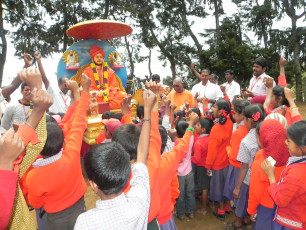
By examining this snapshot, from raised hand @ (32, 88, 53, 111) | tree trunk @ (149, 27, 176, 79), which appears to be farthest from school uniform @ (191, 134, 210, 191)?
tree trunk @ (149, 27, 176, 79)

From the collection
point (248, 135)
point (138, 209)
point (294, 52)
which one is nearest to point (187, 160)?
point (248, 135)

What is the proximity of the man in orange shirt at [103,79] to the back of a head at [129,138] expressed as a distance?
15.9 ft

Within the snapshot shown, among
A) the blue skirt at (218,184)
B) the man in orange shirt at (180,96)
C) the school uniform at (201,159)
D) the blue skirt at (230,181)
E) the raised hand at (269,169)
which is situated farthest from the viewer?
the man in orange shirt at (180,96)

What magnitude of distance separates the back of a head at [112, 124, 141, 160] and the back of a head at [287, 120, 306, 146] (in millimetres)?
1143

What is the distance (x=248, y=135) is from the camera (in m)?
2.73

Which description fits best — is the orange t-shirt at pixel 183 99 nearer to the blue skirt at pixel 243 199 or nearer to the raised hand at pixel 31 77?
the blue skirt at pixel 243 199

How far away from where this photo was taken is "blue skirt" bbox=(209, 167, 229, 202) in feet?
11.2

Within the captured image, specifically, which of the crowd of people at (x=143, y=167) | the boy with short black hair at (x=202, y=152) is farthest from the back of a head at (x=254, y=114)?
the boy with short black hair at (x=202, y=152)

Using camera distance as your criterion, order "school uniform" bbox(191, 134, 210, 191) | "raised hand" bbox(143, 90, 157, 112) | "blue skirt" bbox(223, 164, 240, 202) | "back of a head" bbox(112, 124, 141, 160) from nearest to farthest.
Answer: "raised hand" bbox(143, 90, 157, 112) → "back of a head" bbox(112, 124, 141, 160) → "blue skirt" bbox(223, 164, 240, 202) → "school uniform" bbox(191, 134, 210, 191)

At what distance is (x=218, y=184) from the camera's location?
345cm

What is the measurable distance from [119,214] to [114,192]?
0.11 metres

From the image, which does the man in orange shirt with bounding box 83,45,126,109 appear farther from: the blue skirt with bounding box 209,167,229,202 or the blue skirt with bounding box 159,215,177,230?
the blue skirt with bounding box 159,215,177,230

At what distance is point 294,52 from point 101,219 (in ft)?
55.9

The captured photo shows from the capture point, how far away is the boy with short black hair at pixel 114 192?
44.1 inches
